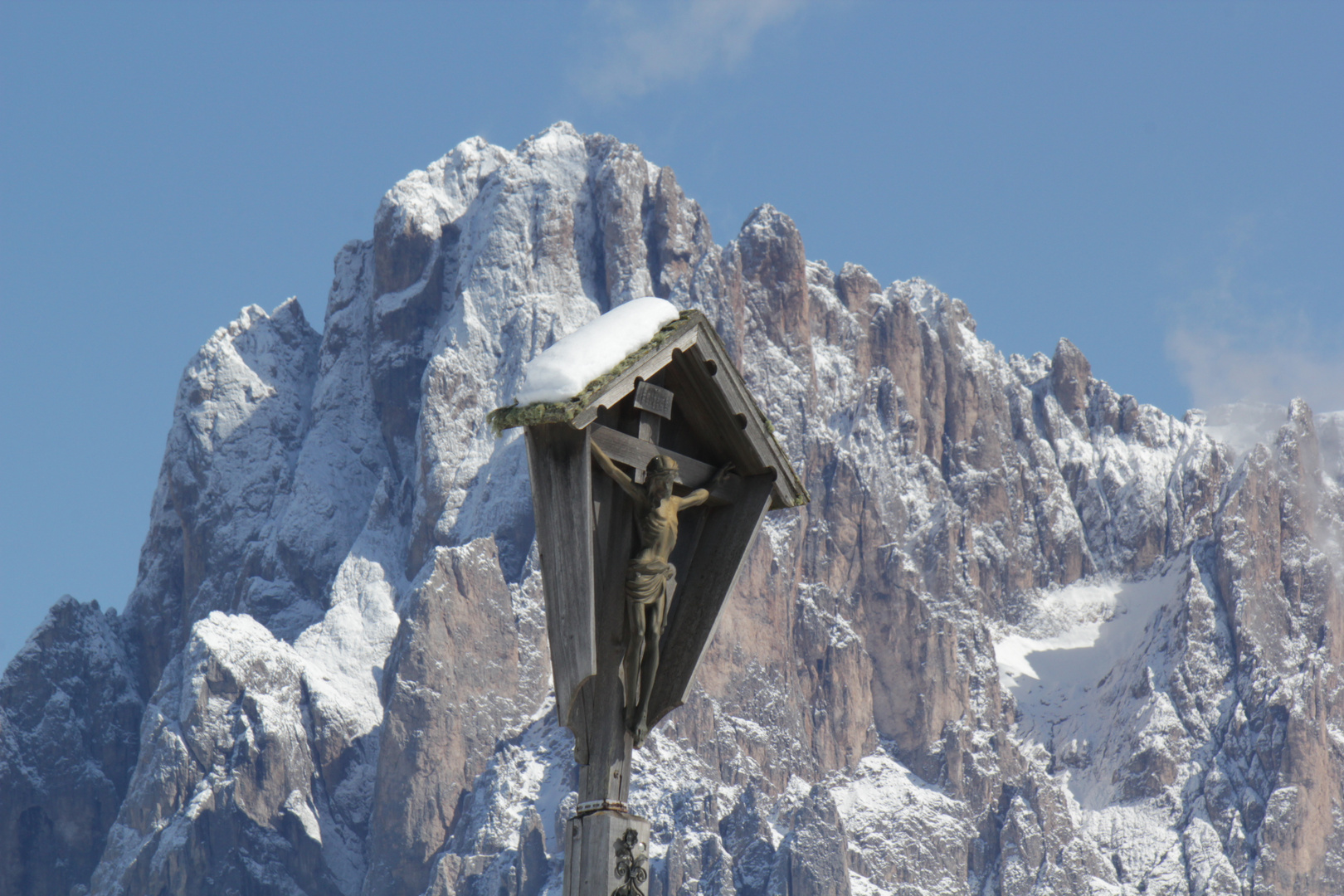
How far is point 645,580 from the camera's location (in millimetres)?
7316

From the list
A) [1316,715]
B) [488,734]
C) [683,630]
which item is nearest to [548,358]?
[683,630]

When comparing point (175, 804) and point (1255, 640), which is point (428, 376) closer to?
point (175, 804)

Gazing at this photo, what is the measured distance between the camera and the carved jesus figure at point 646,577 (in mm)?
7316

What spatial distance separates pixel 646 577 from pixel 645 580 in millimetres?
16

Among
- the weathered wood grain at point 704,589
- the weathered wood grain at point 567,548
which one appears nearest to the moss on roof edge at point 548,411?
the weathered wood grain at point 567,548

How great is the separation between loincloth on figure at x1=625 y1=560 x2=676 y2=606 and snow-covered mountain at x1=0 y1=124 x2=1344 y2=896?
136m

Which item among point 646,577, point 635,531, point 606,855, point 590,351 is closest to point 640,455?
point 635,531

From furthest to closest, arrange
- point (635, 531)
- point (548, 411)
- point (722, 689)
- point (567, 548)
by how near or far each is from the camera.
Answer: point (722, 689) < point (635, 531) < point (567, 548) < point (548, 411)

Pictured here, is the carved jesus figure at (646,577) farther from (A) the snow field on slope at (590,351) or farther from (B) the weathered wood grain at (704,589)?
(A) the snow field on slope at (590,351)

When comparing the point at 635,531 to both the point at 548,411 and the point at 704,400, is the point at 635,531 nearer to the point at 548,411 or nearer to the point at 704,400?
the point at 704,400

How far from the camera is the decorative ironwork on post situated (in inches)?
278

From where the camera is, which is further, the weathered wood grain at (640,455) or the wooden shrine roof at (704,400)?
the weathered wood grain at (640,455)

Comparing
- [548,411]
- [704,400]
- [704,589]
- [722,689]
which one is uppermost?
[722,689]

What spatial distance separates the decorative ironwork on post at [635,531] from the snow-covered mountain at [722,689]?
→ 446 feet
